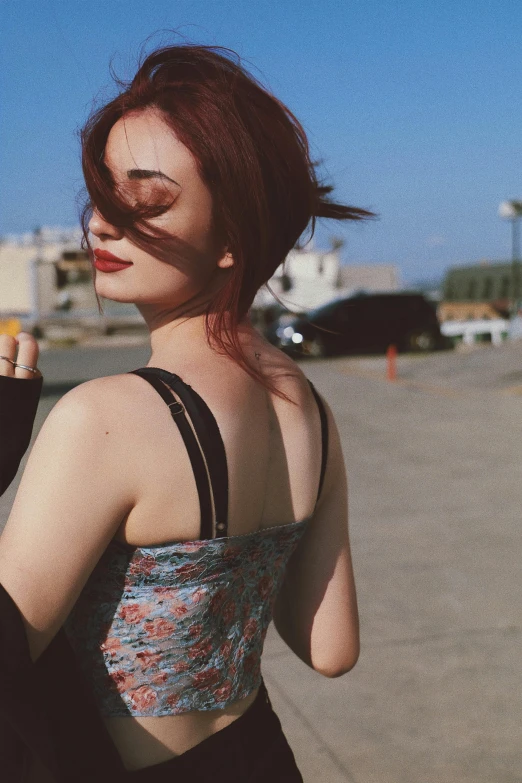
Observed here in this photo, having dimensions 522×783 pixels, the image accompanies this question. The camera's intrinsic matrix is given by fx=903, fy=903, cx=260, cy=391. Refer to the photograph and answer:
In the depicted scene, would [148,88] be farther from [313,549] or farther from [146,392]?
[313,549]

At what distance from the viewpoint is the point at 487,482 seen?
270 inches

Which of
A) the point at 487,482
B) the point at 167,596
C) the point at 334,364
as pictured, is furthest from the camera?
the point at 334,364

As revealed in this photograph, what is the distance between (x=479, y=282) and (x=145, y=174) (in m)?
Result: 70.7

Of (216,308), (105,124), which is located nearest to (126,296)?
(216,308)

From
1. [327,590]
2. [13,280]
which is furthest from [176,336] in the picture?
[13,280]

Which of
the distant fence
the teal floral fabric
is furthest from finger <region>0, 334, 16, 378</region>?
the distant fence

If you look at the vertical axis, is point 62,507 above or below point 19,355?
below

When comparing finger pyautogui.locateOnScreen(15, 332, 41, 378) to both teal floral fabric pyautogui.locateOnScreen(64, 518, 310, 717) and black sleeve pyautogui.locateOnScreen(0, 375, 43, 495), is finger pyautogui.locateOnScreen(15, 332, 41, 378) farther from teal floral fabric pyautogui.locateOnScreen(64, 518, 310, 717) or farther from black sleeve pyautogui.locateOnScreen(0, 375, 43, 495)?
teal floral fabric pyautogui.locateOnScreen(64, 518, 310, 717)

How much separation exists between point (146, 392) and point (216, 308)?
180mm

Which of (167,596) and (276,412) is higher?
(276,412)

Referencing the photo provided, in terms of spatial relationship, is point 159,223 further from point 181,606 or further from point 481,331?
point 481,331

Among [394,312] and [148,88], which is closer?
[148,88]

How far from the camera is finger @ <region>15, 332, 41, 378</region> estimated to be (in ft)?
3.76

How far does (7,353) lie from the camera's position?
1133mm
